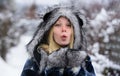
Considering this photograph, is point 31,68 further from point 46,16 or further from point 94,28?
point 94,28

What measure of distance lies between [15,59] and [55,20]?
0.91 metres

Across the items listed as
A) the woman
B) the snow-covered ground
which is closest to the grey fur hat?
the woman

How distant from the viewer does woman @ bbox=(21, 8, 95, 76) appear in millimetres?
1170

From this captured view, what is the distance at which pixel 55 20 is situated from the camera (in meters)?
1.19

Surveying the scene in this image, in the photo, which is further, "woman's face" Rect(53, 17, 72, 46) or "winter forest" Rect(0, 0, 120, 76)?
"winter forest" Rect(0, 0, 120, 76)

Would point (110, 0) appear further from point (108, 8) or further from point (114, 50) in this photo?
point (114, 50)

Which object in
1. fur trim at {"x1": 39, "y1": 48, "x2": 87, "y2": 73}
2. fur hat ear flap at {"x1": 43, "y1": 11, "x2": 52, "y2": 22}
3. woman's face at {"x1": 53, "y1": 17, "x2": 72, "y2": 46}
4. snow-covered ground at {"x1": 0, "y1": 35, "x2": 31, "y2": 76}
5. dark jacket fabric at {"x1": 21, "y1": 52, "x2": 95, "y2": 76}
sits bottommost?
snow-covered ground at {"x1": 0, "y1": 35, "x2": 31, "y2": 76}

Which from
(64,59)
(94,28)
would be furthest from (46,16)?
(94,28)

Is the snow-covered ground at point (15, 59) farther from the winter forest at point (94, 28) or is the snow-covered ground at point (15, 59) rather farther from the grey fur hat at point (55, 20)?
the grey fur hat at point (55, 20)

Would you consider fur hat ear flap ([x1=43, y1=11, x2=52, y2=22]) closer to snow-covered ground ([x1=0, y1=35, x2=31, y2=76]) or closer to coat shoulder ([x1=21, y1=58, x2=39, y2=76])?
coat shoulder ([x1=21, y1=58, x2=39, y2=76])

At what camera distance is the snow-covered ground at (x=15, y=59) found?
1921 millimetres

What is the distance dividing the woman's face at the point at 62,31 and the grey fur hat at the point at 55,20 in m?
0.02

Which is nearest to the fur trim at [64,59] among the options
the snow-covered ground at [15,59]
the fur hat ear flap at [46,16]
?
the fur hat ear flap at [46,16]

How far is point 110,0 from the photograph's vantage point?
1967mm
